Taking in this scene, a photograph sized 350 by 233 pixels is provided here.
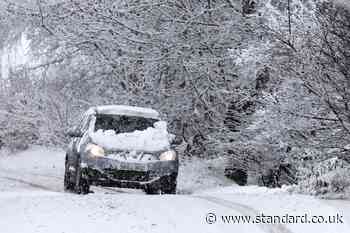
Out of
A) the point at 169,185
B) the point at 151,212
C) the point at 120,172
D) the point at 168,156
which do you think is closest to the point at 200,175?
the point at 169,185

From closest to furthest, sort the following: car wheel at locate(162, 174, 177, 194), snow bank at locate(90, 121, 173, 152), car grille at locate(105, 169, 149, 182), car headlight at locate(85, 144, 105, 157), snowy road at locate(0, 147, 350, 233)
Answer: snowy road at locate(0, 147, 350, 233), car grille at locate(105, 169, 149, 182), car headlight at locate(85, 144, 105, 157), snow bank at locate(90, 121, 173, 152), car wheel at locate(162, 174, 177, 194)

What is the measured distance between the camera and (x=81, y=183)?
1483 centimetres

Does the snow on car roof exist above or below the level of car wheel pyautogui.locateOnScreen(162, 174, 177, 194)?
above

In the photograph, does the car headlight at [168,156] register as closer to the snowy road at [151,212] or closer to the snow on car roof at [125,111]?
the snowy road at [151,212]

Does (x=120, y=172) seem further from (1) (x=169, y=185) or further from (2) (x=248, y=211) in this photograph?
(2) (x=248, y=211)

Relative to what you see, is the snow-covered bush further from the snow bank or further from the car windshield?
the car windshield

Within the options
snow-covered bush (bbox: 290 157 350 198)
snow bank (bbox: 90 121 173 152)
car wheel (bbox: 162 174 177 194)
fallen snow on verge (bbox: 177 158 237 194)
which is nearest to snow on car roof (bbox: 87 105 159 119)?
snow bank (bbox: 90 121 173 152)

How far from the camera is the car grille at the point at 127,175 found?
14.5m

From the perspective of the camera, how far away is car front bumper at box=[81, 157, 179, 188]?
14539 mm

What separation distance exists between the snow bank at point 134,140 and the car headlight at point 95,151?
0.11 metres

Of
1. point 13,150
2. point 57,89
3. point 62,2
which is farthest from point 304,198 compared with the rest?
point 13,150

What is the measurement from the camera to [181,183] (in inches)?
882

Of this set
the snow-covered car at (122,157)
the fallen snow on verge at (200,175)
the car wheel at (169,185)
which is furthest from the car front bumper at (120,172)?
the fallen snow on verge at (200,175)

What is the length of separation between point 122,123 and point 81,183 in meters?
1.89
